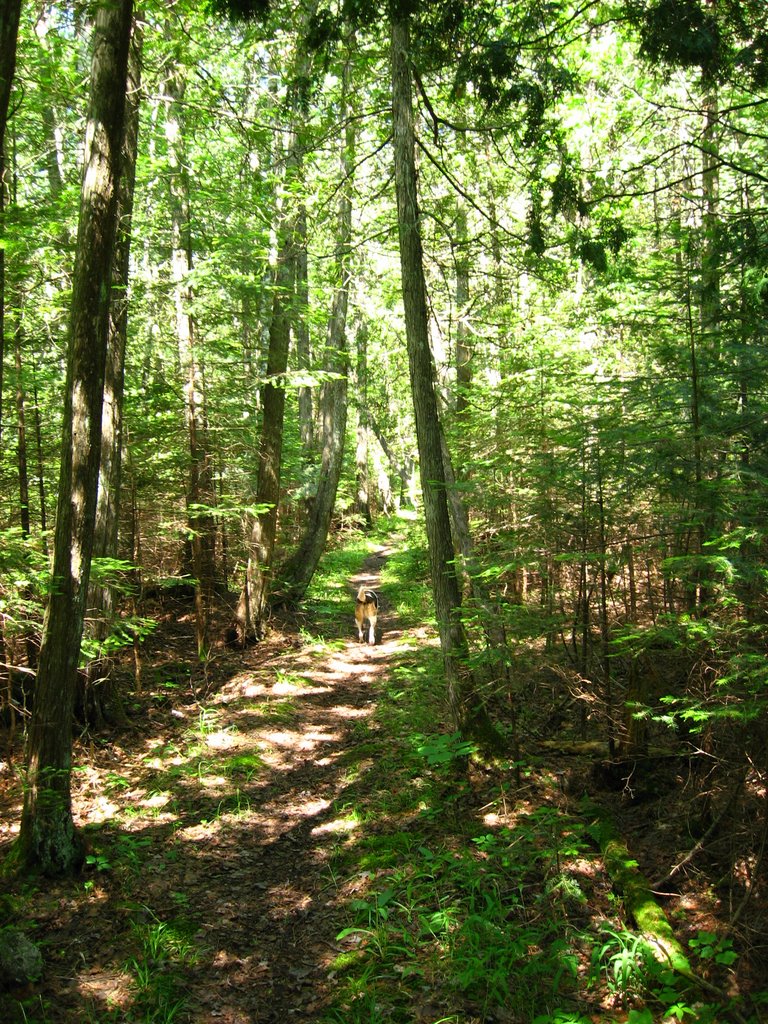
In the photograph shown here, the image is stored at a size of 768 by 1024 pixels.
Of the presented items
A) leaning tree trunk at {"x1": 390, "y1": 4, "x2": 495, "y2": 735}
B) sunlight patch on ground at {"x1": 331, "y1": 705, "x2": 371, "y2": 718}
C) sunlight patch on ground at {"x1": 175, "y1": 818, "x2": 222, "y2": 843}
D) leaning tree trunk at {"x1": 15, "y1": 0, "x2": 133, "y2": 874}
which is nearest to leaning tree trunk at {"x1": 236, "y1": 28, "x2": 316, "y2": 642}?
sunlight patch on ground at {"x1": 331, "y1": 705, "x2": 371, "y2": 718}

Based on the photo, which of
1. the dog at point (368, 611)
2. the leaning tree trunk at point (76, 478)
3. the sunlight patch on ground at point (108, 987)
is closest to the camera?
the sunlight patch on ground at point (108, 987)

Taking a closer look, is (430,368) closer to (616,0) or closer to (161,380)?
(616,0)

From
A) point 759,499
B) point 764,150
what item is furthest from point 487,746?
point 764,150

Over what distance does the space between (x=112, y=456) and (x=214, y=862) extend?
481 cm

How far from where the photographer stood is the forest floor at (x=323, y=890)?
3879mm

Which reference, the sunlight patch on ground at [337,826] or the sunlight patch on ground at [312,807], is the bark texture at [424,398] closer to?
the sunlight patch on ground at [337,826]

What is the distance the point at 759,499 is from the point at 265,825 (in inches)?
198

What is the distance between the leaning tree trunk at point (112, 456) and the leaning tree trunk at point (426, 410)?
3372 mm

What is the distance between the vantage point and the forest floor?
388cm

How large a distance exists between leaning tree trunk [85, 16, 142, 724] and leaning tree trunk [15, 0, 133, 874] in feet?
8.92

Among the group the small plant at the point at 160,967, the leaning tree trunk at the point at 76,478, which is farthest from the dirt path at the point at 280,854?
the leaning tree trunk at the point at 76,478

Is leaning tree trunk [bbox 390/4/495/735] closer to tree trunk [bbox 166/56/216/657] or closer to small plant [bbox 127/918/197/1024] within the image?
small plant [bbox 127/918/197/1024]

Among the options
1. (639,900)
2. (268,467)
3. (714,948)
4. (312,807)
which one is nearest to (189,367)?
(268,467)

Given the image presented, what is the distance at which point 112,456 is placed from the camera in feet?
26.3
